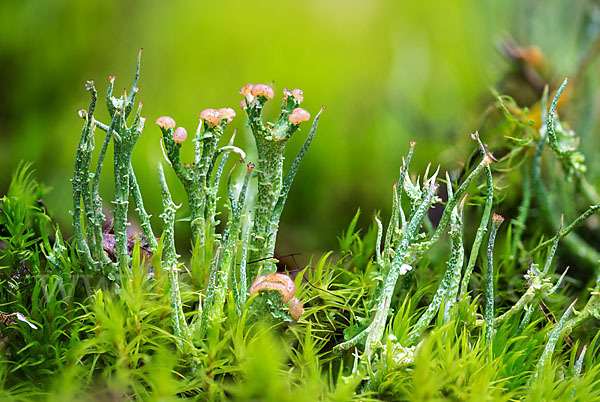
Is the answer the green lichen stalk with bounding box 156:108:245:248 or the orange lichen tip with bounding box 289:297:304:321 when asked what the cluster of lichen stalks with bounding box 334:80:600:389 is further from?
the green lichen stalk with bounding box 156:108:245:248

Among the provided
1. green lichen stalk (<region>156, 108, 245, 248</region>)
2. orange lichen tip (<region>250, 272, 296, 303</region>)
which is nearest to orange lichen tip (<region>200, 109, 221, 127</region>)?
green lichen stalk (<region>156, 108, 245, 248</region>)

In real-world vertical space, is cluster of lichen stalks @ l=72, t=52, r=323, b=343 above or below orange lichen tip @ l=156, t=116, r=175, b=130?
below

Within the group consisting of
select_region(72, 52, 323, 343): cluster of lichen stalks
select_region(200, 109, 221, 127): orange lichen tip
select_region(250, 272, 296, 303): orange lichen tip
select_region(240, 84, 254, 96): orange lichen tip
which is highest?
select_region(240, 84, 254, 96): orange lichen tip

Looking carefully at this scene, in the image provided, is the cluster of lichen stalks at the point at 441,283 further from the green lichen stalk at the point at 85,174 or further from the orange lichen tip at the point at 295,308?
the green lichen stalk at the point at 85,174

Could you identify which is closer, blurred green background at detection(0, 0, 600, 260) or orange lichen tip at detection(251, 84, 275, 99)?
orange lichen tip at detection(251, 84, 275, 99)

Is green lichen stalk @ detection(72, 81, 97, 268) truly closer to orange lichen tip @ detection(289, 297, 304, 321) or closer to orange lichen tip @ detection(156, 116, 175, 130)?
orange lichen tip @ detection(156, 116, 175, 130)

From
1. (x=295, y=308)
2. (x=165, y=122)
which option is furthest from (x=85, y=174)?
(x=295, y=308)

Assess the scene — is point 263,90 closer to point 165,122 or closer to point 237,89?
point 165,122

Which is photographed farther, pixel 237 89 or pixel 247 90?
pixel 237 89
